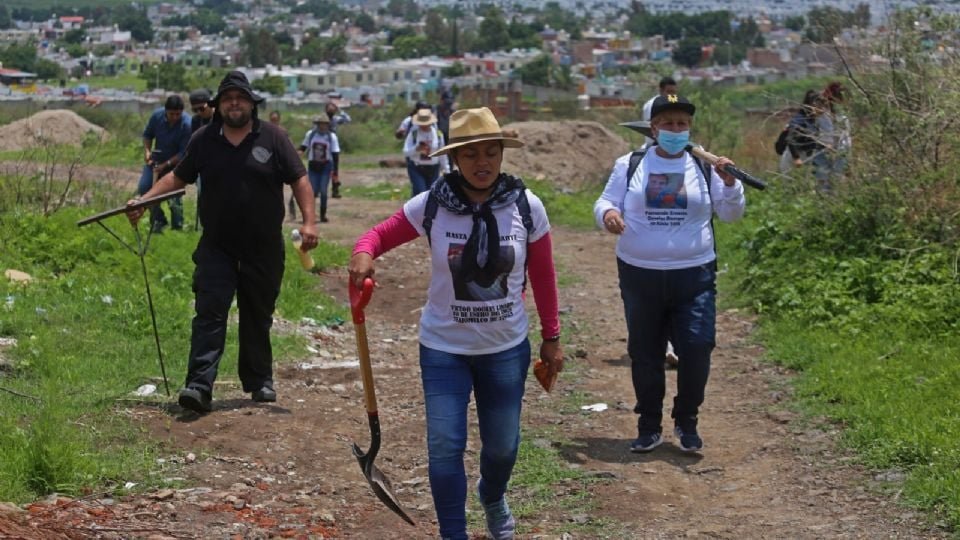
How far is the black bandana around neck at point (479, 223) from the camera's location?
18.2 ft

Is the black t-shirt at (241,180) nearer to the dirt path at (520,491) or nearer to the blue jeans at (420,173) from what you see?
the dirt path at (520,491)

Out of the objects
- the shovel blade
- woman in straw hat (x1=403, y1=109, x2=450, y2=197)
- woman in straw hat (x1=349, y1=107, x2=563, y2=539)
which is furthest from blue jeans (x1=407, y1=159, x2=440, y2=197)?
woman in straw hat (x1=349, y1=107, x2=563, y2=539)

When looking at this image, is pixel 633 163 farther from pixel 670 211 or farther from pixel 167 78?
pixel 167 78

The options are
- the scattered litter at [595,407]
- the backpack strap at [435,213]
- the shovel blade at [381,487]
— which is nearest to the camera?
the backpack strap at [435,213]

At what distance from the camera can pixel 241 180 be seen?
7867 mm

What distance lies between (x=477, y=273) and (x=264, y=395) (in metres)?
3.15

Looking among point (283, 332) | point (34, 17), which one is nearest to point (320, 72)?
point (34, 17)

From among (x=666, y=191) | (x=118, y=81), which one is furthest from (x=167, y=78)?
(x=666, y=191)

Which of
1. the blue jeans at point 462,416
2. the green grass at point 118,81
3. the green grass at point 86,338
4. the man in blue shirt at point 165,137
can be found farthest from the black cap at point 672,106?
the green grass at point 118,81

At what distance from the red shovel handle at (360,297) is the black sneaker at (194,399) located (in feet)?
7.71

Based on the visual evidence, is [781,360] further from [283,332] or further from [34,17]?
[34,17]

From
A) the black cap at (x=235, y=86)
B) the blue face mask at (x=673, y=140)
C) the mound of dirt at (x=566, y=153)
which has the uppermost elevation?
the black cap at (x=235, y=86)

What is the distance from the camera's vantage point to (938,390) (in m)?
8.03

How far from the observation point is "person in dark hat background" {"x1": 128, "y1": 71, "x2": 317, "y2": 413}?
25.8 ft
